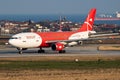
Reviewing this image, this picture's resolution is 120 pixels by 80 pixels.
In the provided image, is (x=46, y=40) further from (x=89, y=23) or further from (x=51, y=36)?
(x=89, y=23)

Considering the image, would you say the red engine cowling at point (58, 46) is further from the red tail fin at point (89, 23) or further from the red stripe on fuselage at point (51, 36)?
the red tail fin at point (89, 23)

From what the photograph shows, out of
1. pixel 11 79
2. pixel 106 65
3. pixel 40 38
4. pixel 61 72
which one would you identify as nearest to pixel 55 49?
pixel 40 38

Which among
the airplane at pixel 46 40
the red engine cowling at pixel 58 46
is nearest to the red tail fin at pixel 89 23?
the airplane at pixel 46 40

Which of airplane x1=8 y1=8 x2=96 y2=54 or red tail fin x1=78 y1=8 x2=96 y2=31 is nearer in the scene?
airplane x1=8 y1=8 x2=96 y2=54

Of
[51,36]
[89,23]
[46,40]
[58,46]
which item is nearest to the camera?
[58,46]

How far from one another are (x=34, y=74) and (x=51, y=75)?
5.22 ft

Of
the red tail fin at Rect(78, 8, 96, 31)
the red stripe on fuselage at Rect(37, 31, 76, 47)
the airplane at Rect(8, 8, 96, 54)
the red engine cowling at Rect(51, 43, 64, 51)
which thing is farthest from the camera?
the red tail fin at Rect(78, 8, 96, 31)

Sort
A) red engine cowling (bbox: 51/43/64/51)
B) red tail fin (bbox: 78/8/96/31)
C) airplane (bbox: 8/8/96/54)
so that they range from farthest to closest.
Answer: red tail fin (bbox: 78/8/96/31)
red engine cowling (bbox: 51/43/64/51)
airplane (bbox: 8/8/96/54)

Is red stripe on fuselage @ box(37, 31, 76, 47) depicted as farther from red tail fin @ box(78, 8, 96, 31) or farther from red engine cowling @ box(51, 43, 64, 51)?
red tail fin @ box(78, 8, 96, 31)

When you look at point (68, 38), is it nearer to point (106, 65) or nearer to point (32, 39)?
point (32, 39)

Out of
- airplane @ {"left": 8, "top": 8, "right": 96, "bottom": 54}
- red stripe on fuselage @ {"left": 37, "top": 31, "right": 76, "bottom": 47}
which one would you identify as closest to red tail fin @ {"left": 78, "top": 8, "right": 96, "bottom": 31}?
airplane @ {"left": 8, "top": 8, "right": 96, "bottom": 54}

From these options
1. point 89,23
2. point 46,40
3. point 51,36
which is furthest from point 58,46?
point 89,23

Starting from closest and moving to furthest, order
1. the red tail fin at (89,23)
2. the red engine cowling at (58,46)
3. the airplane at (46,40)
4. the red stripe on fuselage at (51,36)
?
the airplane at (46,40) → the red engine cowling at (58,46) → the red stripe on fuselage at (51,36) → the red tail fin at (89,23)

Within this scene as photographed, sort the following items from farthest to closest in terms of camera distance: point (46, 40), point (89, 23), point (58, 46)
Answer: point (89, 23) → point (46, 40) → point (58, 46)
